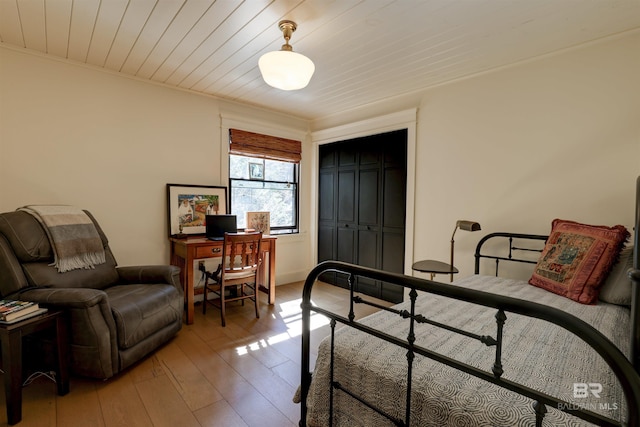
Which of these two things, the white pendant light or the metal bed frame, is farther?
the white pendant light

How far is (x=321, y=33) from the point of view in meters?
2.05

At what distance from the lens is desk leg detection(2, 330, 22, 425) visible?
1.54m

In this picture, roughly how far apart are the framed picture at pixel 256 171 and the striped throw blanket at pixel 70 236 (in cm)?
183

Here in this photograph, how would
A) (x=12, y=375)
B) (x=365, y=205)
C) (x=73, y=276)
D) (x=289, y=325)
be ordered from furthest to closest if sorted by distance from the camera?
(x=365, y=205)
(x=289, y=325)
(x=73, y=276)
(x=12, y=375)

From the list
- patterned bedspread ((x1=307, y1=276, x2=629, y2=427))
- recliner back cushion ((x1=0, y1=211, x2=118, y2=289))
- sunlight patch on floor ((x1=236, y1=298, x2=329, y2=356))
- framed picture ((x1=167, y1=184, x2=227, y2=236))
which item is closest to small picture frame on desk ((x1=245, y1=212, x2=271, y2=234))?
framed picture ((x1=167, y1=184, x2=227, y2=236))

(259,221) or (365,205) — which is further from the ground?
(365,205)

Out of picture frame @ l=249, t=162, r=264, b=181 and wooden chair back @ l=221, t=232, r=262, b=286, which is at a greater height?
picture frame @ l=249, t=162, r=264, b=181

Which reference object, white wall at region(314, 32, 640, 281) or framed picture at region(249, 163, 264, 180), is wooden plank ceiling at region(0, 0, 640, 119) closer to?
white wall at region(314, 32, 640, 281)

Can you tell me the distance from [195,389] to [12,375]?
3.07ft

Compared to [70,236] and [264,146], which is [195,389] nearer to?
[70,236]

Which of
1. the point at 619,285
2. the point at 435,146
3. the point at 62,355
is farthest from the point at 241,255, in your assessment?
the point at 619,285

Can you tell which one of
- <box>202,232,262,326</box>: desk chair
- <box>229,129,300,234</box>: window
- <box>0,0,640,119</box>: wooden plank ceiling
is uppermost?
<box>0,0,640,119</box>: wooden plank ceiling

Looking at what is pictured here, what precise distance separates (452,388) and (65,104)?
140 inches

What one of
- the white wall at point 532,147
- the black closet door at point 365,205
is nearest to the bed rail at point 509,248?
the white wall at point 532,147
